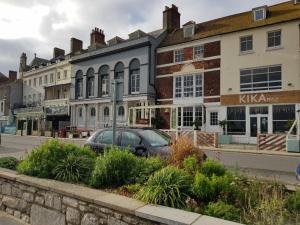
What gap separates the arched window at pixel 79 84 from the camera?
133ft

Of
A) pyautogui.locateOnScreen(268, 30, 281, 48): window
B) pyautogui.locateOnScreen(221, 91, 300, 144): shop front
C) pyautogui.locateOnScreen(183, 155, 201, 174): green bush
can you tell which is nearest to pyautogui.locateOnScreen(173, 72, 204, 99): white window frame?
pyautogui.locateOnScreen(221, 91, 300, 144): shop front

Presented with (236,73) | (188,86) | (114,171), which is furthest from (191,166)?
(188,86)

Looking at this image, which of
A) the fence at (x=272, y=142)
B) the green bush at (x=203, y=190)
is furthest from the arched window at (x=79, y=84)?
the green bush at (x=203, y=190)

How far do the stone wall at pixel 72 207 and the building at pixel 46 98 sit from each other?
3754cm

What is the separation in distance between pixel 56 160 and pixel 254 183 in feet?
12.4

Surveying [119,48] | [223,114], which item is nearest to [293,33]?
[223,114]

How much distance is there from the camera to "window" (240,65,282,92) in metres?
24.4

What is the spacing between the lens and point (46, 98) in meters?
49.6

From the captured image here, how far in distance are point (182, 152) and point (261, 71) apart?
21.7m

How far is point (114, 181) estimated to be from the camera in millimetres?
5281

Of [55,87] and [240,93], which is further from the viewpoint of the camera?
[55,87]

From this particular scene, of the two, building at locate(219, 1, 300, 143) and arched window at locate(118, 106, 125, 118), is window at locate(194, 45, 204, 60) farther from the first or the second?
arched window at locate(118, 106, 125, 118)

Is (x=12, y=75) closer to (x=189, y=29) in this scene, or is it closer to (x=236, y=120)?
(x=189, y=29)

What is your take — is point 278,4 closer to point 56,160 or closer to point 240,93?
point 240,93
